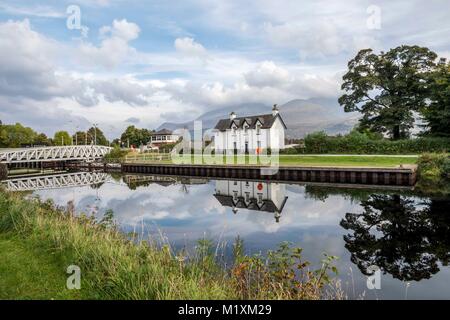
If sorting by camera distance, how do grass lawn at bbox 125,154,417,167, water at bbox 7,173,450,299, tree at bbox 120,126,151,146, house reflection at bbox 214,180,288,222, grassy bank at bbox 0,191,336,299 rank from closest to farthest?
1. grassy bank at bbox 0,191,336,299
2. water at bbox 7,173,450,299
3. house reflection at bbox 214,180,288,222
4. grass lawn at bbox 125,154,417,167
5. tree at bbox 120,126,151,146

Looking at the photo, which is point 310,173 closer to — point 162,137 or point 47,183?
point 47,183

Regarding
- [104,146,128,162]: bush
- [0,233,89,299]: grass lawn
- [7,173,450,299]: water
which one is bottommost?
[7,173,450,299]: water

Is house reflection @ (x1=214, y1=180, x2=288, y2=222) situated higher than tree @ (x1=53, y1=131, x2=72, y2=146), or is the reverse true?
tree @ (x1=53, y1=131, x2=72, y2=146)

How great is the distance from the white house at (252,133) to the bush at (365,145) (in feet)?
29.4

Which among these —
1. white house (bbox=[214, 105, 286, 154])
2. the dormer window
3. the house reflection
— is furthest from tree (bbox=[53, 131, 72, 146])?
the house reflection

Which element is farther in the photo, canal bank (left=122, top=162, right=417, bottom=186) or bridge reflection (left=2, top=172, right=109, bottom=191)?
bridge reflection (left=2, top=172, right=109, bottom=191)

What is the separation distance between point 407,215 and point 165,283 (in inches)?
501

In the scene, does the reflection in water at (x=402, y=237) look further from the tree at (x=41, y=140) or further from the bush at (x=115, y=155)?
the tree at (x=41, y=140)

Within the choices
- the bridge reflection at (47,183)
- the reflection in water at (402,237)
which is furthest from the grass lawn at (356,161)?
the bridge reflection at (47,183)

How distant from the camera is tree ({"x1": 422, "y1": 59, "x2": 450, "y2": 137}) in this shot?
3006cm

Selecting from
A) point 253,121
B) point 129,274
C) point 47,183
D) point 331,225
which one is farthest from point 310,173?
point 47,183

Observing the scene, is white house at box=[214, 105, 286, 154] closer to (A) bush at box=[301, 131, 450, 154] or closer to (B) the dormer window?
(B) the dormer window

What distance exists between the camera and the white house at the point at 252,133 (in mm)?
49406

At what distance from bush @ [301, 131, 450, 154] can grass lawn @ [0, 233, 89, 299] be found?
33.0 meters
